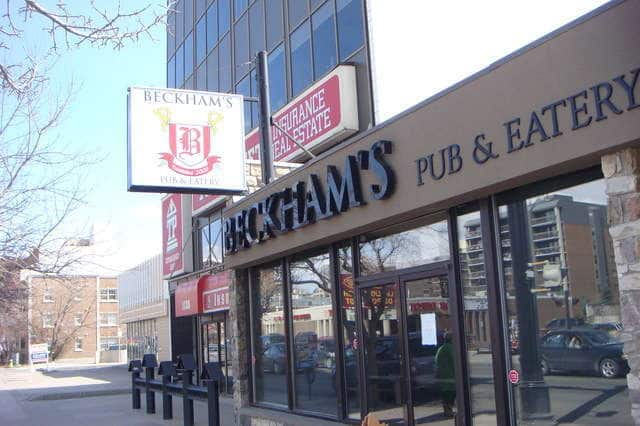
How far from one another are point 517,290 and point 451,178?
1.26m

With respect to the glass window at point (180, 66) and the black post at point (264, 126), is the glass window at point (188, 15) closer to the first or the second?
the glass window at point (180, 66)

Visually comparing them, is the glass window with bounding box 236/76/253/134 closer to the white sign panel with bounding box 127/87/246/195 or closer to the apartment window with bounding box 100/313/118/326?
the white sign panel with bounding box 127/87/246/195

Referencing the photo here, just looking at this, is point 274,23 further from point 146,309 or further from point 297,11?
point 146,309

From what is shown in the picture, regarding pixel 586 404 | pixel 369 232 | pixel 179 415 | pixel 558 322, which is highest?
pixel 369 232

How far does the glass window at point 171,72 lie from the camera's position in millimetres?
24219

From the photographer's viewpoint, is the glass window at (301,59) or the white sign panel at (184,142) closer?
the white sign panel at (184,142)

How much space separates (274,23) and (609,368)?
12.4 meters

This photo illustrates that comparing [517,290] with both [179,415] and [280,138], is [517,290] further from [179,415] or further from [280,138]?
[179,415]

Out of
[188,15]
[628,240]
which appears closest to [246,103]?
[188,15]

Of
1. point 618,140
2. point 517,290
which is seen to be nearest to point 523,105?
point 618,140

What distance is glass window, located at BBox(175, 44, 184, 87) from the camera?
76.5ft

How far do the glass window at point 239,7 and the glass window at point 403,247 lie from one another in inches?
418

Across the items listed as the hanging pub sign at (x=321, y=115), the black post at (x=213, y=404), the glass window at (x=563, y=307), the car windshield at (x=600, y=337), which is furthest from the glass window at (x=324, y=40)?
the car windshield at (x=600, y=337)

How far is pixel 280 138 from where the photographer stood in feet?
49.9
